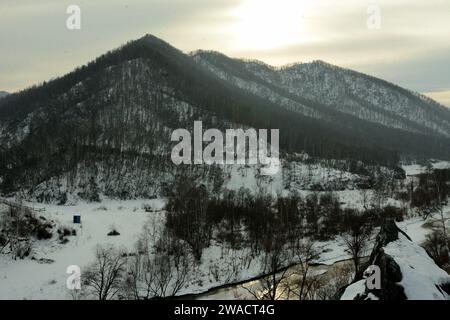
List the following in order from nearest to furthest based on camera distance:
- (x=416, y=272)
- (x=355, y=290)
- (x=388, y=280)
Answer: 1. (x=388, y=280)
2. (x=416, y=272)
3. (x=355, y=290)

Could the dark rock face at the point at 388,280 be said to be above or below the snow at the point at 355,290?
above

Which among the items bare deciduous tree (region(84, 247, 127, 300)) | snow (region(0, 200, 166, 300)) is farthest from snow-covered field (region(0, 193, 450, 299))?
bare deciduous tree (region(84, 247, 127, 300))

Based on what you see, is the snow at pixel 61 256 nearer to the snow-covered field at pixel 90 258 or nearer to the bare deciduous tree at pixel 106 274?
the snow-covered field at pixel 90 258

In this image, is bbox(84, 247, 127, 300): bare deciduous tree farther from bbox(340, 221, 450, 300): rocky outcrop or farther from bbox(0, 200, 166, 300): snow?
bbox(340, 221, 450, 300): rocky outcrop

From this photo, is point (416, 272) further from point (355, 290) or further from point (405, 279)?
point (355, 290)

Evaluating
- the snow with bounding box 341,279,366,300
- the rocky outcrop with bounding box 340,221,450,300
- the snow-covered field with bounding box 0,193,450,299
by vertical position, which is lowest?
the snow-covered field with bounding box 0,193,450,299

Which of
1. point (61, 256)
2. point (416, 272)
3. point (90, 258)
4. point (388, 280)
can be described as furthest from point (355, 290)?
point (61, 256)

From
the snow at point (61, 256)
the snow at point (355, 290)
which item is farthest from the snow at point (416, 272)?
the snow at point (61, 256)

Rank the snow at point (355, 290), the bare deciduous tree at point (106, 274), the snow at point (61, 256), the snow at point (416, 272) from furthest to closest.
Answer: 1. the snow at point (61, 256)
2. the bare deciduous tree at point (106, 274)
3. the snow at point (355, 290)
4. the snow at point (416, 272)

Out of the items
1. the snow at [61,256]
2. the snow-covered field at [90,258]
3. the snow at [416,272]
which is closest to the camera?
the snow at [416,272]

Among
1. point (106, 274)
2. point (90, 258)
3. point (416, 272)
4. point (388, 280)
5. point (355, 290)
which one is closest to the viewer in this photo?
point (388, 280)
